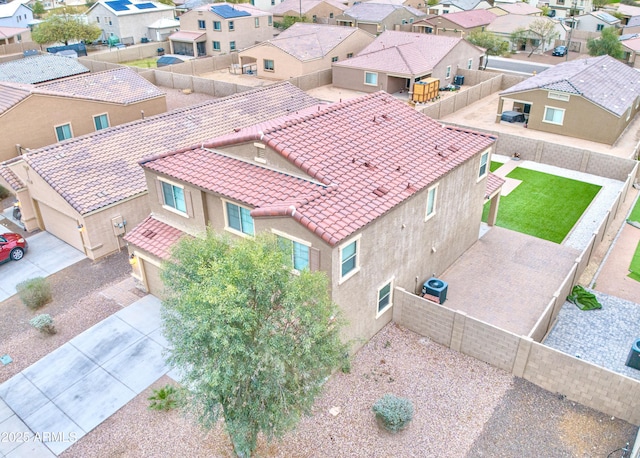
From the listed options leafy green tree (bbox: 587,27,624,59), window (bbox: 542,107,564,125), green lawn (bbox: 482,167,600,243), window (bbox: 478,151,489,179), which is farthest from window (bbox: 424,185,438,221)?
leafy green tree (bbox: 587,27,624,59)

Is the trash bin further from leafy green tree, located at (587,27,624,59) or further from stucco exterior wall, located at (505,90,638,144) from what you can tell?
leafy green tree, located at (587,27,624,59)

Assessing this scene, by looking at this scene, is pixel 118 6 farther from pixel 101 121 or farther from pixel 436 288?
pixel 436 288

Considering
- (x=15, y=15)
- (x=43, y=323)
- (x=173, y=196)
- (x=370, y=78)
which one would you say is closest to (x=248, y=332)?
(x=173, y=196)

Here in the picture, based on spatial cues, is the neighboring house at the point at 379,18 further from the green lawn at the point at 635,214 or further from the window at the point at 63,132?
the window at the point at 63,132

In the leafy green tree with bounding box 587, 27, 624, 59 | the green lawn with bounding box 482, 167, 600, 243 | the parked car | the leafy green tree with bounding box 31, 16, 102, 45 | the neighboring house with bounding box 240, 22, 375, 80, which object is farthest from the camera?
the parked car

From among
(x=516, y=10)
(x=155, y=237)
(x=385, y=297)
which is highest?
(x=516, y=10)

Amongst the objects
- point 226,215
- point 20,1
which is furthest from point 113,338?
point 20,1

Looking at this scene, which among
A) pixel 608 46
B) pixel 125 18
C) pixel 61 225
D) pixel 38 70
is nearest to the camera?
pixel 61 225

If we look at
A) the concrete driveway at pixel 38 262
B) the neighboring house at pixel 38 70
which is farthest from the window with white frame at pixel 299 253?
the neighboring house at pixel 38 70
